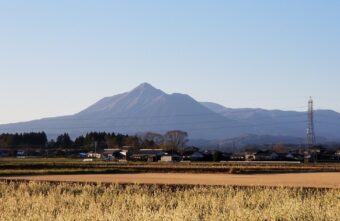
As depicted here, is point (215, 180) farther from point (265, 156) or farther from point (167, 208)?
point (265, 156)

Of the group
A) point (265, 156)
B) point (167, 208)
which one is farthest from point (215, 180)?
point (265, 156)

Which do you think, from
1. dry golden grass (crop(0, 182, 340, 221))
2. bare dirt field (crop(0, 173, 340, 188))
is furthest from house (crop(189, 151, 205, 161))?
dry golden grass (crop(0, 182, 340, 221))

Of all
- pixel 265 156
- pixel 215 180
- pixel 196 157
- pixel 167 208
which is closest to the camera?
pixel 167 208

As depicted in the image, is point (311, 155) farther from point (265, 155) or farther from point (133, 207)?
point (133, 207)

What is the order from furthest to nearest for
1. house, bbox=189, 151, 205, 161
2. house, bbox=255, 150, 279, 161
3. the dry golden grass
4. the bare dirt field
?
house, bbox=255, 150, 279, 161 < house, bbox=189, 151, 205, 161 < the bare dirt field < the dry golden grass

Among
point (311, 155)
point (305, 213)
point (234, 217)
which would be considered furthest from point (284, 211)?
point (311, 155)

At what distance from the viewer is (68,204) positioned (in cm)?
2028

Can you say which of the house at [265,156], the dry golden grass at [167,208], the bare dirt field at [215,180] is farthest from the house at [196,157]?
the dry golden grass at [167,208]

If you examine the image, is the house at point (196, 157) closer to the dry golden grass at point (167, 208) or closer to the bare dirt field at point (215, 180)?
the bare dirt field at point (215, 180)

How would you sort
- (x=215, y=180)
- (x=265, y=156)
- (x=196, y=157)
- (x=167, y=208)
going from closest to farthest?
(x=167, y=208), (x=215, y=180), (x=196, y=157), (x=265, y=156)

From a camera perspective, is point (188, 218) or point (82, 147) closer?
point (188, 218)

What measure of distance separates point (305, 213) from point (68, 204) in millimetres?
7907

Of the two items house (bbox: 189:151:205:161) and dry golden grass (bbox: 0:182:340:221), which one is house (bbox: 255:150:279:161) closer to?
house (bbox: 189:151:205:161)

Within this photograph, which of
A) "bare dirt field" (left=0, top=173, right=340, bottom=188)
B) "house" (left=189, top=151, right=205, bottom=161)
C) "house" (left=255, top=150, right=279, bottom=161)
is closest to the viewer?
"bare dirt field" (left=0, top=173, right=340, bottom=188)
